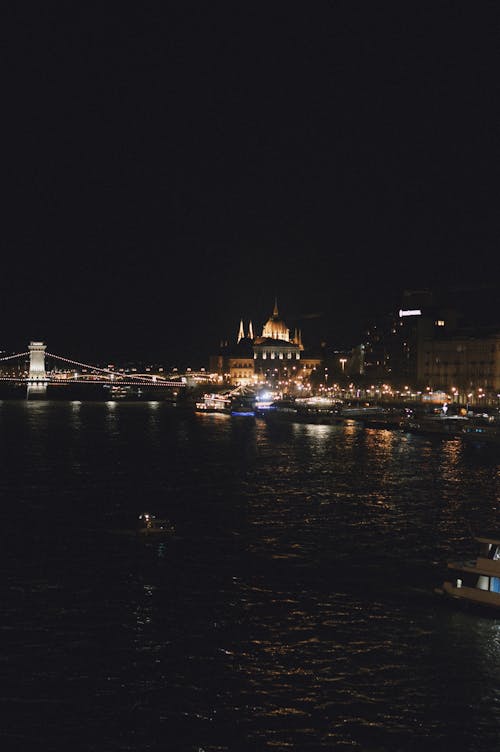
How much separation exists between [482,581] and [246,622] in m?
3.26

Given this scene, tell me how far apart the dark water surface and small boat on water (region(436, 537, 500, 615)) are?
0.88 feet

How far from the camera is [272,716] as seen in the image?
10.1 metres

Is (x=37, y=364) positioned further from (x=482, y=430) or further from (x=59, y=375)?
(x=482, y=430)

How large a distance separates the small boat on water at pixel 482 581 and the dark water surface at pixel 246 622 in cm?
27

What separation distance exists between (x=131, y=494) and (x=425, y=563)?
10823 mm

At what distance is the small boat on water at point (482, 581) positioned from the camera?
521 inches

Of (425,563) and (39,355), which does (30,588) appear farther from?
(39,355)

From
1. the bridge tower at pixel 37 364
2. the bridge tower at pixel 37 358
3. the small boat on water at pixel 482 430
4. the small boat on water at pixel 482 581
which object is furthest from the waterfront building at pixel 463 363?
the bridge tower at pixel 37 358

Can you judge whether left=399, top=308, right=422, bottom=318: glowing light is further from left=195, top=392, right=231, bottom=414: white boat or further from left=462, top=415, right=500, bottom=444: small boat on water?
left=462, top=415, right=500, bottom=444: small boat on water

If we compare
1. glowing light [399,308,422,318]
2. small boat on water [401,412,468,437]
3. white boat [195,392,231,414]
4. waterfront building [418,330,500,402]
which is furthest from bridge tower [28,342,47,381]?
small boat on water [401,412,468,437]

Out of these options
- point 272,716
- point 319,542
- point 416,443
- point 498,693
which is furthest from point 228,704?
point 416,443

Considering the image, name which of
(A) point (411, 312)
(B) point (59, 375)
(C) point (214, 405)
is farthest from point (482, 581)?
(B) point (59, 375)

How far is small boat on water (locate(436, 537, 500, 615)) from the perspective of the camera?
1324 cm

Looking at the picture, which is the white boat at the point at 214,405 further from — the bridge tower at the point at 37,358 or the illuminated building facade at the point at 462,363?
the bridge tower at the point at 37,358
